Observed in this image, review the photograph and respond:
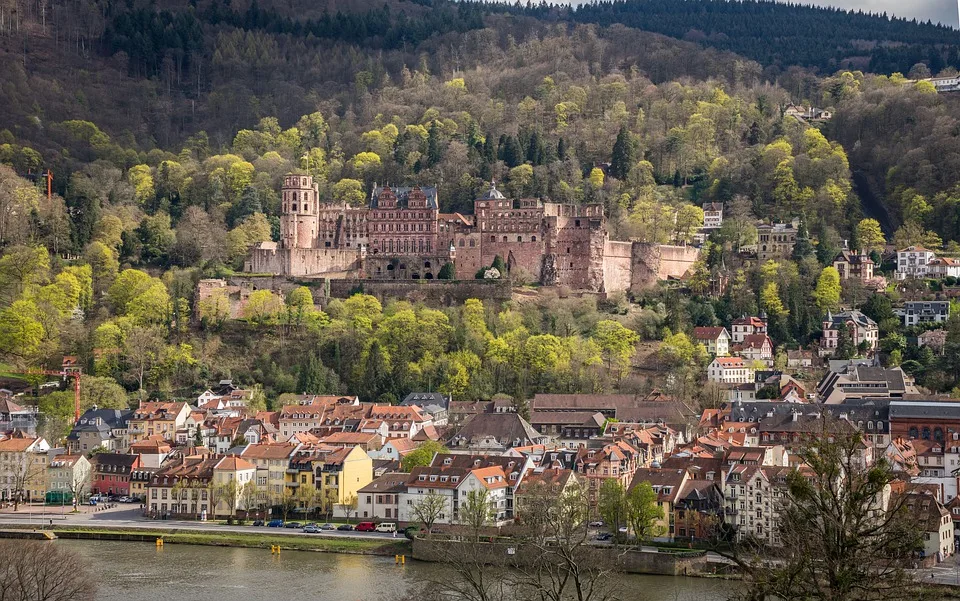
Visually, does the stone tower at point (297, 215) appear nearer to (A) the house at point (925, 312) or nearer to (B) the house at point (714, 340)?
(B) the house at point (714, 340)

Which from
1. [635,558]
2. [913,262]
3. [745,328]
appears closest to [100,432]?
[635,558]

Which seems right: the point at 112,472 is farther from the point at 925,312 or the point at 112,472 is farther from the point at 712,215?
the point at 712,215

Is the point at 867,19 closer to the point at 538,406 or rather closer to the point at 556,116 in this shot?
the point at 556,116

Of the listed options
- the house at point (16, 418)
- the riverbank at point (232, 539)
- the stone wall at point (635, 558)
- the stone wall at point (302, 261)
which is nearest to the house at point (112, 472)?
the house at point (16, 418)

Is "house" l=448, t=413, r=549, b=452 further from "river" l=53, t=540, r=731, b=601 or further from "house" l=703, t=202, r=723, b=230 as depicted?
"house" l=703, t=202, r=723, b=230

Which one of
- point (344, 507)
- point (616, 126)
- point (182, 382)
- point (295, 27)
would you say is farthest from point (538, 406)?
point (295, 27)
